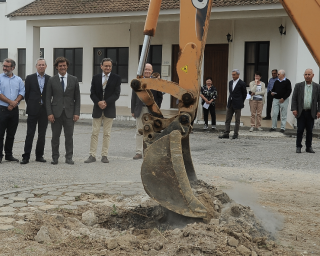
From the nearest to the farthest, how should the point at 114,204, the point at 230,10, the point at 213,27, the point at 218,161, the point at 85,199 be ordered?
the point at 114,204
the point at 85,199
the point at 218,161
the point at 230,10
the point at 213,27

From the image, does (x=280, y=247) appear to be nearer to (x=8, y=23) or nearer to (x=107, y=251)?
(x=107, y=251)

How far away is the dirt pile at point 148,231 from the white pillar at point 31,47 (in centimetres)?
1597

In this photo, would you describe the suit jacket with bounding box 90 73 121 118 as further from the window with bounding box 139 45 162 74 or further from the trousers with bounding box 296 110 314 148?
the window with bounding box 139 45 162 74

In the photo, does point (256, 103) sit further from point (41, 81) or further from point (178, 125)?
point (178, 125)

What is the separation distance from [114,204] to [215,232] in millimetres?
1913

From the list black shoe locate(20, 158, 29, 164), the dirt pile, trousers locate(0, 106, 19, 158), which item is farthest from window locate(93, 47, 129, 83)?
the dirt pile

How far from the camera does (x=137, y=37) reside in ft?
74.6

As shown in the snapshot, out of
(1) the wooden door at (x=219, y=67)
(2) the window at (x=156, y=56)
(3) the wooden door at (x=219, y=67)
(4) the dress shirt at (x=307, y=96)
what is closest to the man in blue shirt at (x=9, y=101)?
(4) the dress shirt at (x=307, y=96)

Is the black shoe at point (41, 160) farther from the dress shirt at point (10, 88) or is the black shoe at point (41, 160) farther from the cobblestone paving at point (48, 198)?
the cobblestone paving at point (48, 198)

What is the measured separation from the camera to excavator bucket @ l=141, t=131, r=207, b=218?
482cm

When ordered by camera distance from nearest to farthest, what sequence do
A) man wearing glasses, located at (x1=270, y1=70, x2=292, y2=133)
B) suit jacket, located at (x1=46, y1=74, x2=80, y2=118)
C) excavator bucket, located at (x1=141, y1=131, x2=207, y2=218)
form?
excavator bucket, located at (x1=141, y1=131, x2=207, y2=218)
suit jacket, located at (x1=46, y1=74, x2=80, y2=118)
man wearing glasses, located at (x1=270, y1=70, x2=292, y2=133)

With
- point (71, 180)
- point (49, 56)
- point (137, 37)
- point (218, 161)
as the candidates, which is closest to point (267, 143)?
point (218, 161)

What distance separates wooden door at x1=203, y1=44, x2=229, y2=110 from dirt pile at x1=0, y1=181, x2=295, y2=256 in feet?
49.9

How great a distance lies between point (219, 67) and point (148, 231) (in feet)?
54.2
